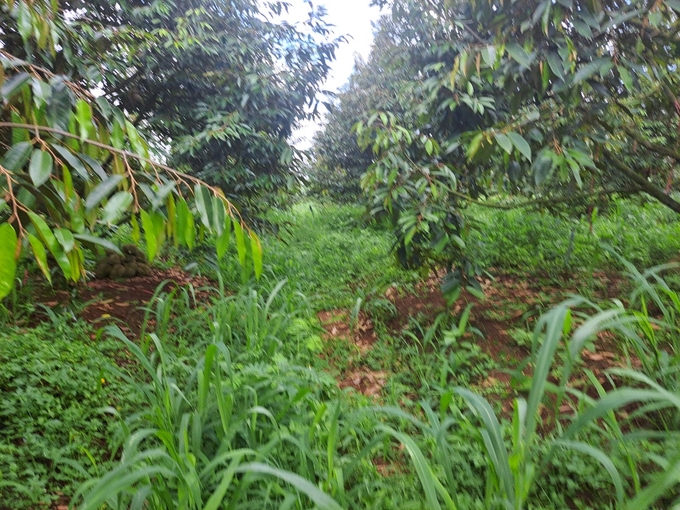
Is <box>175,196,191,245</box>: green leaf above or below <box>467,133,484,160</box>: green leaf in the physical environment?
below

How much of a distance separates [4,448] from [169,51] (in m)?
3.17

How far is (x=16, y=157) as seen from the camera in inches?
36.0

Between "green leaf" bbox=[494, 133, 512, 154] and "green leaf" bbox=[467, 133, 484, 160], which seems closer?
"green leaf" bbox=[494, 133, 512, 154]

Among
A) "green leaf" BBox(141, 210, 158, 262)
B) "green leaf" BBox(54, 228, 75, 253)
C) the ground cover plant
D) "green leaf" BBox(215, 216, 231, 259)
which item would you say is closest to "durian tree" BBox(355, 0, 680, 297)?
the ground cover plant

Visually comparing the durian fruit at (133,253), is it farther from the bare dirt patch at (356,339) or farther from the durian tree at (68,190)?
the durian tree at (68,190)

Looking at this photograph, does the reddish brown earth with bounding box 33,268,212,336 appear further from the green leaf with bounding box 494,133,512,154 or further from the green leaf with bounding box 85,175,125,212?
the green leaf with bounding box 494,133,512,154

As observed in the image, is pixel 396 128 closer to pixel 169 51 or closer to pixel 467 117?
pixel 467 117

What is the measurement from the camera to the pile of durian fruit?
10.1 feet

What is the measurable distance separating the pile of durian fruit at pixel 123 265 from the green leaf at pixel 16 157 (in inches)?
89.1

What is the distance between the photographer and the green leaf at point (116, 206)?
0.90m

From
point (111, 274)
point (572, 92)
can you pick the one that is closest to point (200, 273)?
point (111, 274)

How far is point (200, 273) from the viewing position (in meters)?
3.57

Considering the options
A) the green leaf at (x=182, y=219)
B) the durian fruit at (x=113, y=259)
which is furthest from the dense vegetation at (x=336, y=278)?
the durian fruit at (x=113, y=259)

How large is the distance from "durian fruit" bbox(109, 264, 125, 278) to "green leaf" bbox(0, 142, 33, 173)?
2393 millimetres
